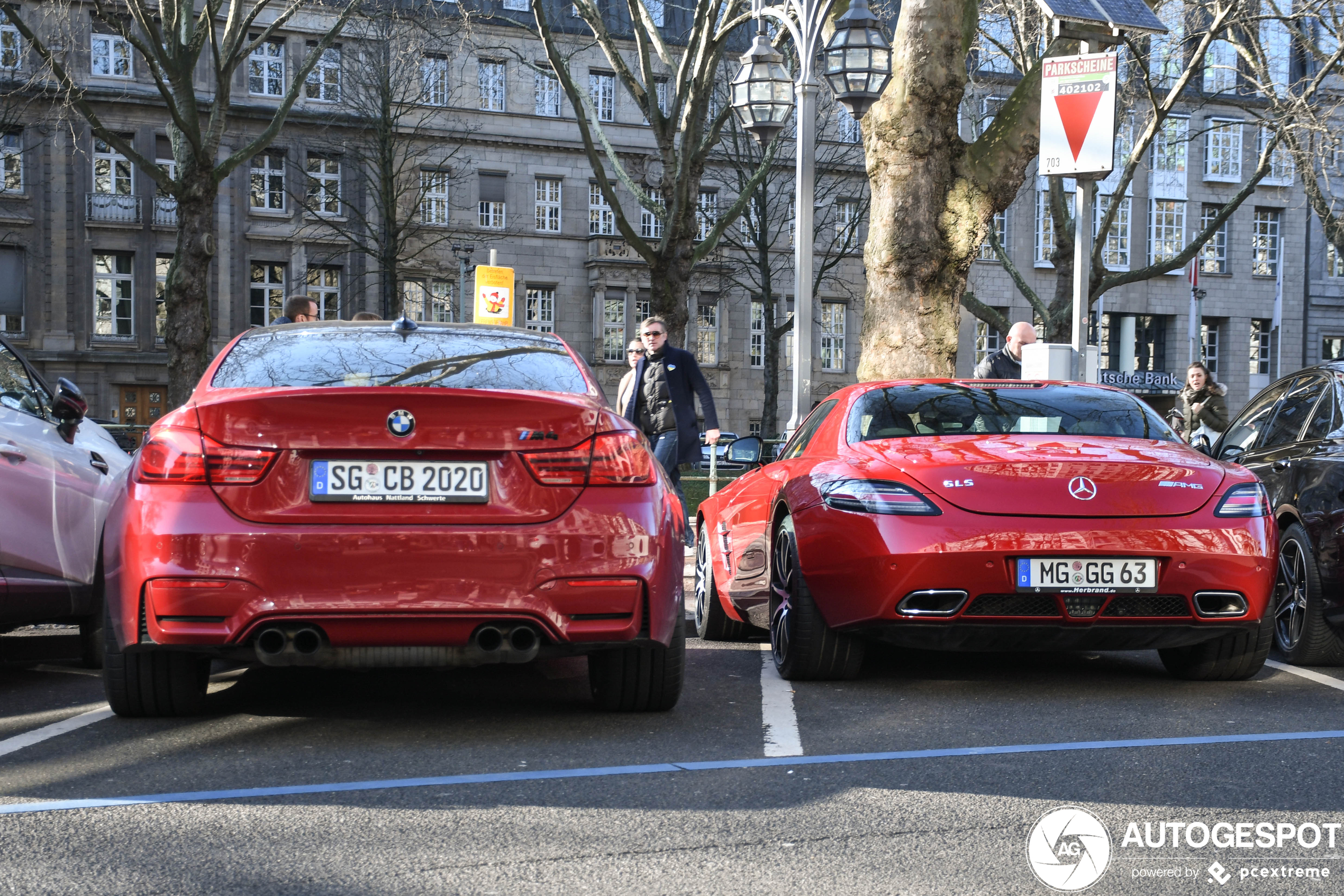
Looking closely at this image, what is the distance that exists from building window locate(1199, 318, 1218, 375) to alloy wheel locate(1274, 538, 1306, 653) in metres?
54.0

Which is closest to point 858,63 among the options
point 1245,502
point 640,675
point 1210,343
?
point 1245,502

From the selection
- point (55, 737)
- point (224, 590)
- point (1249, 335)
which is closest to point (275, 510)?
point (224, 590)

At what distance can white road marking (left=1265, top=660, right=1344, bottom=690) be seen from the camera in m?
6.72

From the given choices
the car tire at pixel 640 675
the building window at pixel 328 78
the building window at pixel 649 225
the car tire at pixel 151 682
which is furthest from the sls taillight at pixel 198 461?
the building window at pixel 649 225

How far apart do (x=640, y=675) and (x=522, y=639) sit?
67 centimetres

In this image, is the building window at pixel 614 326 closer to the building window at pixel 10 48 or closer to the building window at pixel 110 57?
the building window at pixel 110 57

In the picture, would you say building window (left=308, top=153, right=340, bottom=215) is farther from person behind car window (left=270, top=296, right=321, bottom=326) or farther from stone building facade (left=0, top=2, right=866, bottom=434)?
person behind car window (left=270, top=296, right=321, bottom=326)

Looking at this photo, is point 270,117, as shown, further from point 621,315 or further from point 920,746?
point 920,746

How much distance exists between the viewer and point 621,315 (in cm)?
5341

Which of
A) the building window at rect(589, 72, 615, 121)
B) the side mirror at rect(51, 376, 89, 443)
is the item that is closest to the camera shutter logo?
the side mirror at rect(51, 376, 89, 443)

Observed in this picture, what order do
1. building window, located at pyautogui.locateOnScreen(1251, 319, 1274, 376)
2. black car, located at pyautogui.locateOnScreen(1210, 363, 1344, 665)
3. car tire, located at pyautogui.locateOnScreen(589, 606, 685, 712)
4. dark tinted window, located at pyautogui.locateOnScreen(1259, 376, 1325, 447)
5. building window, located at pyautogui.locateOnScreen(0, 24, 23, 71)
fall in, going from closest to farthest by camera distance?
car tire, located at pyautogui.locateOnScreen(589, 606, 685, 712), black car, located at pyautogui.locateOnScreen(1210, 363, 1344, 665), dark tinted window, located at pyautogui.locateOnScreen(1259, 376, 1325, 447), building window, located at pyautogui.locateOnScreen(0, 24, 23, 71), building window, located at pyautogui.locateOnScreen(1251, 319, 1274, 376)

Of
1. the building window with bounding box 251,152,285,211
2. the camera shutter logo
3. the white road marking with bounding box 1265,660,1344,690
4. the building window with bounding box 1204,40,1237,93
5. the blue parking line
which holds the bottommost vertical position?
the white road marking with bounding box 1265,660,1344,690

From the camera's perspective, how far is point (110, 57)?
46.8 m

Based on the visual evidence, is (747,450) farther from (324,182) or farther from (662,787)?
(324,182)
